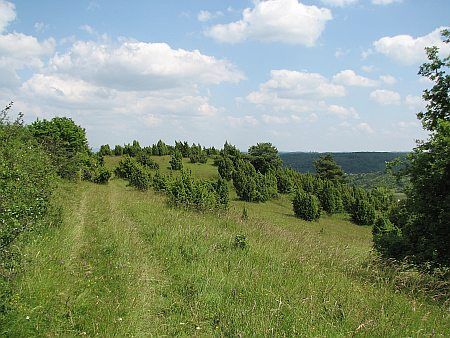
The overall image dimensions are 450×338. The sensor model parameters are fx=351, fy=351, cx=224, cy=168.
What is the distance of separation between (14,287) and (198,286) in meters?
3.05

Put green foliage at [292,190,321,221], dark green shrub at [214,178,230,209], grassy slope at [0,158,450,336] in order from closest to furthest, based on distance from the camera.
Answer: grassy slope at [0,158,450,336], dark green shrub at [214,178,230,209], green foliage at [292,190,321,221]

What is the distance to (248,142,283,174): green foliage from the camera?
79.8 meters

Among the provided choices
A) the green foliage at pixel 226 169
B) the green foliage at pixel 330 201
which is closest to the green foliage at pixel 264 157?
the green foliage at pixel 226 169

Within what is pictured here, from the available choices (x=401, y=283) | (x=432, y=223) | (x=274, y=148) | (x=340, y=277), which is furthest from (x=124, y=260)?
(x=274, y=148)

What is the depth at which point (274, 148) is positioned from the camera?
82.0m

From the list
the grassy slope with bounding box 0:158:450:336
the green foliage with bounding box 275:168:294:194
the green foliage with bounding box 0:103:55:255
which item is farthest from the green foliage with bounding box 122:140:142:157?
the grassy slope with bounding box 0:158:450:336

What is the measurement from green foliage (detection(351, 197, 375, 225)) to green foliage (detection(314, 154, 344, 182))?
116 feet

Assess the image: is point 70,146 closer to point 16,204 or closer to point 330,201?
point 16,204

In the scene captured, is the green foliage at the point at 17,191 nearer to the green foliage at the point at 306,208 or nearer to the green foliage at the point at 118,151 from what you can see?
the green foliage at the point at 306,208

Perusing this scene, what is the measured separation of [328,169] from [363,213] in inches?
1543

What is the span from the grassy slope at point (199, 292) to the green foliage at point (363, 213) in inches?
1917

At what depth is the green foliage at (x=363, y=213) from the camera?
179 ft

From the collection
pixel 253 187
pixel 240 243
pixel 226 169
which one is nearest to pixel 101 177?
pixel 253 187

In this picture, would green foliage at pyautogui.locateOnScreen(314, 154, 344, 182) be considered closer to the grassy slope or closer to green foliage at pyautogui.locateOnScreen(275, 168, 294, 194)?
green foliage at pyautogui.locateOnScreen(275, 168, 294, 194)
